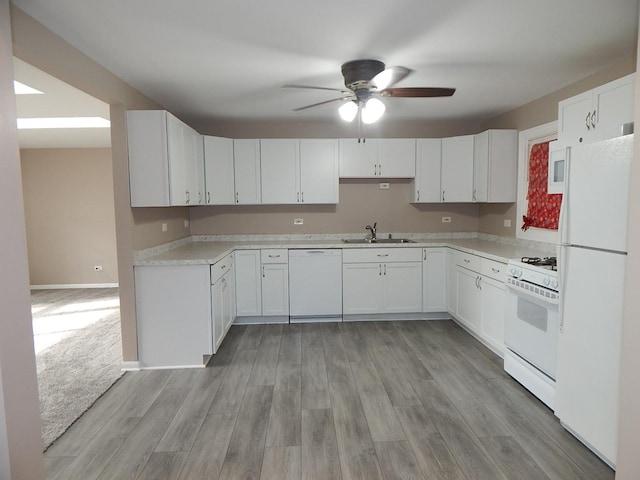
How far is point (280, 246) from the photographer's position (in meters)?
4.50

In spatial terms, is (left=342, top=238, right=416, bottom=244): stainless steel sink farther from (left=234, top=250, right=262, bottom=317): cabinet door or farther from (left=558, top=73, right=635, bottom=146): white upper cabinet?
(left=558, top=73, right=635, bottom=146): white upper cabinet

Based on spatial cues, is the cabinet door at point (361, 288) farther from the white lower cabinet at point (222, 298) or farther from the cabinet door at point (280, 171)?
the white lower cabinet at point (222, 298)

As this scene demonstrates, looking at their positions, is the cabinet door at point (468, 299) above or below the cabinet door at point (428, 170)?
below

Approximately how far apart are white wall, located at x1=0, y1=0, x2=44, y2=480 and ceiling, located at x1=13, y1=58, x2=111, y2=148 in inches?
41.3

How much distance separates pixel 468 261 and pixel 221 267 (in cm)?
261

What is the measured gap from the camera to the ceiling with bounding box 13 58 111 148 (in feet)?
10.1

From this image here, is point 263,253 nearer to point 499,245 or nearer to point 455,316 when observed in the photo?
point 455,316

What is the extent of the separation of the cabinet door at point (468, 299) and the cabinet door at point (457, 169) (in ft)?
Answer: 3.25

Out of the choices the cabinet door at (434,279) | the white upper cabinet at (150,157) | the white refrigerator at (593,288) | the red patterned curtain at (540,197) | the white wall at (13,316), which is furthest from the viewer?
the cabinet door at (434,279)

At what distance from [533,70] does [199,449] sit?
3663mm

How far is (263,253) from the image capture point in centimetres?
453

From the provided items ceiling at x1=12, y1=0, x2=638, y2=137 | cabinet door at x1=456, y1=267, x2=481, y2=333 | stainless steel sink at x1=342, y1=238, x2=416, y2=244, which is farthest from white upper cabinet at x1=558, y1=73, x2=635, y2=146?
stainless steel sink at x1=342, y1=238, x2=416, y2=244

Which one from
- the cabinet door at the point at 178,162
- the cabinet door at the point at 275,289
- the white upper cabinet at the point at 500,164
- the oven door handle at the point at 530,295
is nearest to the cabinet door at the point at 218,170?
the cabinet door at the point at 178,162

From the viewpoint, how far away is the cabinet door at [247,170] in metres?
4.67
